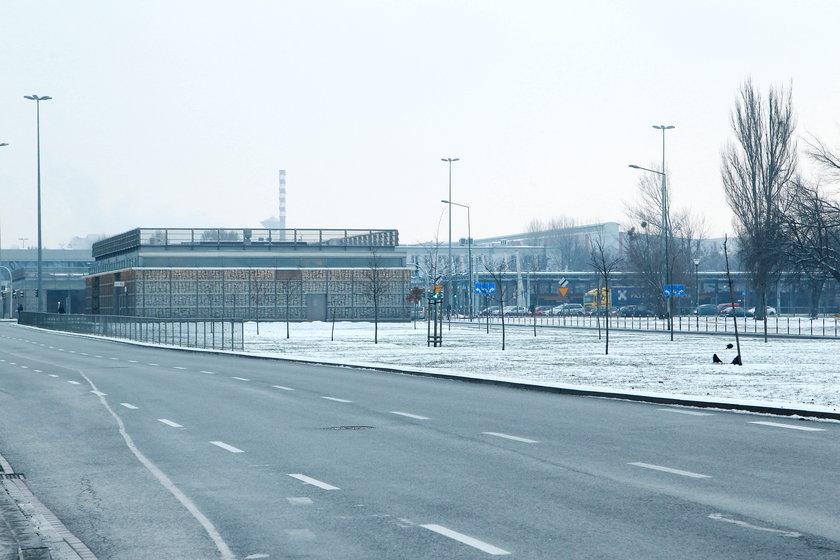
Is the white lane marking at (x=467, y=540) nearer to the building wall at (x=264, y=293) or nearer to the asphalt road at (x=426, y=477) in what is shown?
the asphalt road at (x=426, y=477)

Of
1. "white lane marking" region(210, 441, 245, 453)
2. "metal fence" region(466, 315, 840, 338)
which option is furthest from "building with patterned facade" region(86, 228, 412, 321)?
"white lane marking" region(210, 441, 245, 453)

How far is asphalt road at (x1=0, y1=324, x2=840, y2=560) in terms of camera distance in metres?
7.78

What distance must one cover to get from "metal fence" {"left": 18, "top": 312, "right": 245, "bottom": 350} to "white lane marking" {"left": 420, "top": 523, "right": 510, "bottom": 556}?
111 feet

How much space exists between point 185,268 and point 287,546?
80.4 metres

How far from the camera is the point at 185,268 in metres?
86.2

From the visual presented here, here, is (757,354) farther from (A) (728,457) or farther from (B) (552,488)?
(B) (552,488)

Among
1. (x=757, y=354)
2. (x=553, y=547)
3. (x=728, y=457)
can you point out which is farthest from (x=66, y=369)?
(x=553, y=547)

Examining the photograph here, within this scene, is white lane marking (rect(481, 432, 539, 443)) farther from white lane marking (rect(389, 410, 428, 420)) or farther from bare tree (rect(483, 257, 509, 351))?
bare tree (rect(483, 257, 509, 351))

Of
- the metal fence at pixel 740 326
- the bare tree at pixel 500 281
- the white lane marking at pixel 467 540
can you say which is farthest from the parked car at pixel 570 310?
the white lane marking at pixel 467 540

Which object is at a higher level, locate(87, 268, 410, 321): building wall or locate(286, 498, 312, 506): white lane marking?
locate(87, 268, 410, 321): building wall

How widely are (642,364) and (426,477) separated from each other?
62.8 ft

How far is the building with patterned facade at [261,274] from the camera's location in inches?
3374

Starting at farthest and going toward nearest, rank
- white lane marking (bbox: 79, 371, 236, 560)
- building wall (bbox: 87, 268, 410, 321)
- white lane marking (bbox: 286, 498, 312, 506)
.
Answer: building wall (bbox: 87, 268, 410, 321)
white lane marking (bbox: 286, 498, 312, 506)
white lane marking (bbox: 79, 371, 236, 560)

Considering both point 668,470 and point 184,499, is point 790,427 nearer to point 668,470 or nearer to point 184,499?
point 668,470
